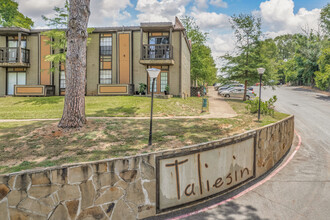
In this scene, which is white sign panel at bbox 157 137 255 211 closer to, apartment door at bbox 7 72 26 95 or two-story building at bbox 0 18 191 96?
two-story building at bbox 0 18 191 96

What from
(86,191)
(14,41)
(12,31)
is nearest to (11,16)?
(14,41)

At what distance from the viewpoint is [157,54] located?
2323 cm

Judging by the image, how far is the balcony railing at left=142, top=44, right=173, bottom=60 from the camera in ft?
74.0

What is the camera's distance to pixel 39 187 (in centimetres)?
448

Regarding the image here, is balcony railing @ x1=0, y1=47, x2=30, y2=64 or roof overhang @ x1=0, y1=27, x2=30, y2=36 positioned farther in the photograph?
balcony railing @ x1=0, y1=47, x2=30, y2=64

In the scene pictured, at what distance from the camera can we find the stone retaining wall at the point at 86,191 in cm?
436

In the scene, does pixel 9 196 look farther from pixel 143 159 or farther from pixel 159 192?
pixel 159 192

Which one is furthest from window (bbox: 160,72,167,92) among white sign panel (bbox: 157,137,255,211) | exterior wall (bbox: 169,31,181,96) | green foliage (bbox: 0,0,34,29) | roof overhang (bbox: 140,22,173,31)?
green foliage (bbox: 0,0,34,29)

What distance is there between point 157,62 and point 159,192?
18526 millimetres

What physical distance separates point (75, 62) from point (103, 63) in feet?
50.2

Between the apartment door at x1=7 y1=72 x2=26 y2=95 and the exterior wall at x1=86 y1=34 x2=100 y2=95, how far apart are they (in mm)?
8207

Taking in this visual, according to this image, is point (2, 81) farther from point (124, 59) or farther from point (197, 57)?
point (197, 57)

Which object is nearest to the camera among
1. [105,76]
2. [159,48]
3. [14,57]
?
[159,48]

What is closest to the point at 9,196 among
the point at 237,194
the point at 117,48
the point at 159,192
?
the point at 159,192
